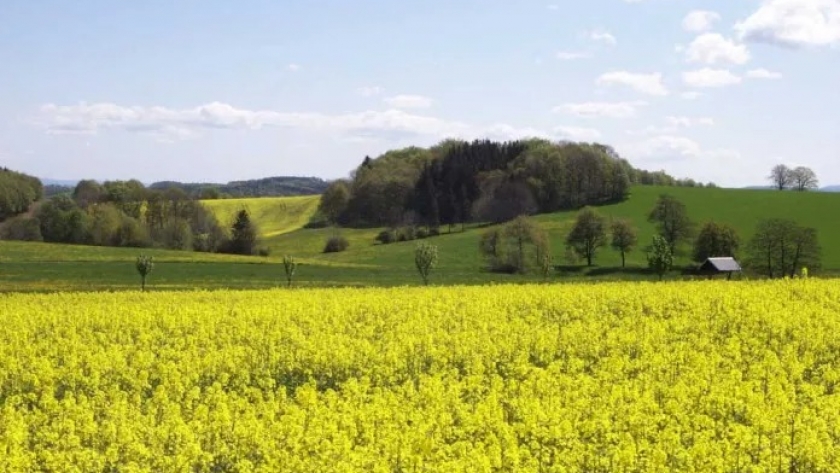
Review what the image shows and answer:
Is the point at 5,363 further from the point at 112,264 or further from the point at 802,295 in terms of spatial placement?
the point at 112,264

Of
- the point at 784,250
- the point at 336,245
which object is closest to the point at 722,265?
the point at 784,250

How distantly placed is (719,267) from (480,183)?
274ft

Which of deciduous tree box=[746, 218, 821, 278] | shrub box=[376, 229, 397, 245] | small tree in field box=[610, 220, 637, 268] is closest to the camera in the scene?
deciduous tree box=[746, 218, 821, 278]

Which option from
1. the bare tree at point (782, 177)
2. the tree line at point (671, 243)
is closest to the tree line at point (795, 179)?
the bare tree at point (782, 177)

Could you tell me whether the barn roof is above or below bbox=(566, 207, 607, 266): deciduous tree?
below

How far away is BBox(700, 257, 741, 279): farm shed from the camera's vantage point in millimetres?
62375

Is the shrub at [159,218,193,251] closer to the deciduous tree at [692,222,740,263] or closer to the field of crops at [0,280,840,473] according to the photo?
the deciduous tree at [692,222,740,263]

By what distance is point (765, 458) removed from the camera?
13406 mm

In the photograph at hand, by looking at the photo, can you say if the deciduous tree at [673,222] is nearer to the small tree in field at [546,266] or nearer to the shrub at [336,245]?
the small tree in field at [546,266]

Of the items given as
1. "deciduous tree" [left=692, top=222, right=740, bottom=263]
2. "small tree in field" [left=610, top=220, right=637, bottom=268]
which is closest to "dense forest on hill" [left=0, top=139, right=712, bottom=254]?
"small tree in field" [left=610, top=220, right=637, bottom=268]

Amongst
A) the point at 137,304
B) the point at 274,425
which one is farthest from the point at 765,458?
the point at 137,304

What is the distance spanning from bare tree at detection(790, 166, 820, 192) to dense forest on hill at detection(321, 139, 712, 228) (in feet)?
60.9

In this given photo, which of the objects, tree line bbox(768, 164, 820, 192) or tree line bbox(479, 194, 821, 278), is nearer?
tree line bbox(479, 194, 821, 278)

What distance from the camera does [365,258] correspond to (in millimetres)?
97750
